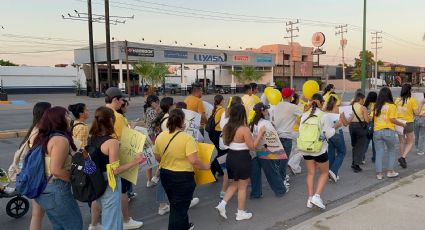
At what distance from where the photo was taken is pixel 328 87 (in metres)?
8.57

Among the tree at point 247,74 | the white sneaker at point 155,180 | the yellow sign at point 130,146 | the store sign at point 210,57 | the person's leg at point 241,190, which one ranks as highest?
the store sign at point 210,57

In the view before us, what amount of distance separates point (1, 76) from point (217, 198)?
4647 centimetres

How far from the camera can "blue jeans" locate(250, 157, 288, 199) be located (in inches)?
227

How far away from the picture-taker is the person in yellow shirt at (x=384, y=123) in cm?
661

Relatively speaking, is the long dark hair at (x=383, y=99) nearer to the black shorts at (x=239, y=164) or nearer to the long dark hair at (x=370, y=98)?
the long dark hair at (x=370, y=98)

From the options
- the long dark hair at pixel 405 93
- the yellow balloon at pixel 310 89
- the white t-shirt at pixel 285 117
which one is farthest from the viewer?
the long dark hair at pixel 405 93

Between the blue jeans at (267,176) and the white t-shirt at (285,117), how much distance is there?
529mm

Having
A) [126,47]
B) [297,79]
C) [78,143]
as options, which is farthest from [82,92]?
[78,143]

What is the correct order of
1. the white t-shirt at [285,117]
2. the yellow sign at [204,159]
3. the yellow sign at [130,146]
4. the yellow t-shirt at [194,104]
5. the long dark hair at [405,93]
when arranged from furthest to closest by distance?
the long dark hair at [405,93] < the yellow t-shirt at [194,104] < the white t-shirt at [285,117] < the yellow sign at [204,159] < the yellow sign at [130,146]

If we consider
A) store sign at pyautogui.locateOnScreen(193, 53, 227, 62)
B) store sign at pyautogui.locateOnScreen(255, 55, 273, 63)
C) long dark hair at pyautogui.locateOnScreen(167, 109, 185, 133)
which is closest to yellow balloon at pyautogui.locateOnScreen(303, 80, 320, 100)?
long dark hair at pyautogui.locateOnScreen(167, 109, 185, 133)

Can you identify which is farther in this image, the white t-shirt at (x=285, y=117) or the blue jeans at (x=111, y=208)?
the white t-shirt at (x=285, y=117)

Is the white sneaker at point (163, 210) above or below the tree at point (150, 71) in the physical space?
below

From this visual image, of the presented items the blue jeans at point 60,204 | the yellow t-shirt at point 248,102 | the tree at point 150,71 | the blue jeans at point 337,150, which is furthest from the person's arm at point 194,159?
the tree at point 150,71

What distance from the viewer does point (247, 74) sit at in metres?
46.4
